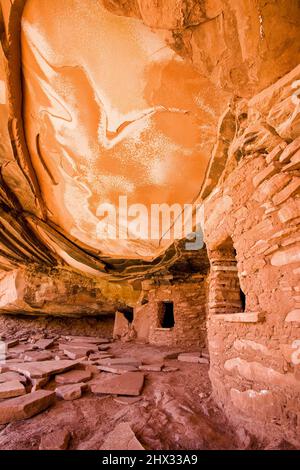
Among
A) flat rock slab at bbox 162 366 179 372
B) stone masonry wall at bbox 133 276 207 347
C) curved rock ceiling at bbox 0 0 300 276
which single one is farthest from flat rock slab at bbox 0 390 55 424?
stone masonry wall at bbox 133 276 207 347

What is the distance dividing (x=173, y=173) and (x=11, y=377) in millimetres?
3366

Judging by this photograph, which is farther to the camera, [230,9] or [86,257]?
[86,257]

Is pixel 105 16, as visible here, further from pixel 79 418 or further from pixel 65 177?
pixel 79 418

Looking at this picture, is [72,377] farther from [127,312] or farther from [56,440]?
[127,312]

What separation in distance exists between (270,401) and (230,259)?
56.3 inches

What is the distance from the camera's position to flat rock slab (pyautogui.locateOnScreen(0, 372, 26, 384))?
2.83 meters

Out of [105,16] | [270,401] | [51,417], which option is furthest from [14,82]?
[270,401]

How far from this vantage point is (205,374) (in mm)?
3381

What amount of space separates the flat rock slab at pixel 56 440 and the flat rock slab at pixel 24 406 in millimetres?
436

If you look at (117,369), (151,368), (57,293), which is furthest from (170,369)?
(57,293)

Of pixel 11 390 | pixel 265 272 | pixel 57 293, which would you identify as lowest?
pixel 11 390

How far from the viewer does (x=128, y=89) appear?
2193mm

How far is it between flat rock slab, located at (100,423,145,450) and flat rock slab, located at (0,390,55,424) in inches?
32.5

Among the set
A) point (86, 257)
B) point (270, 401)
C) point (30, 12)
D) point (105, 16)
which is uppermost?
point (30, 12)
